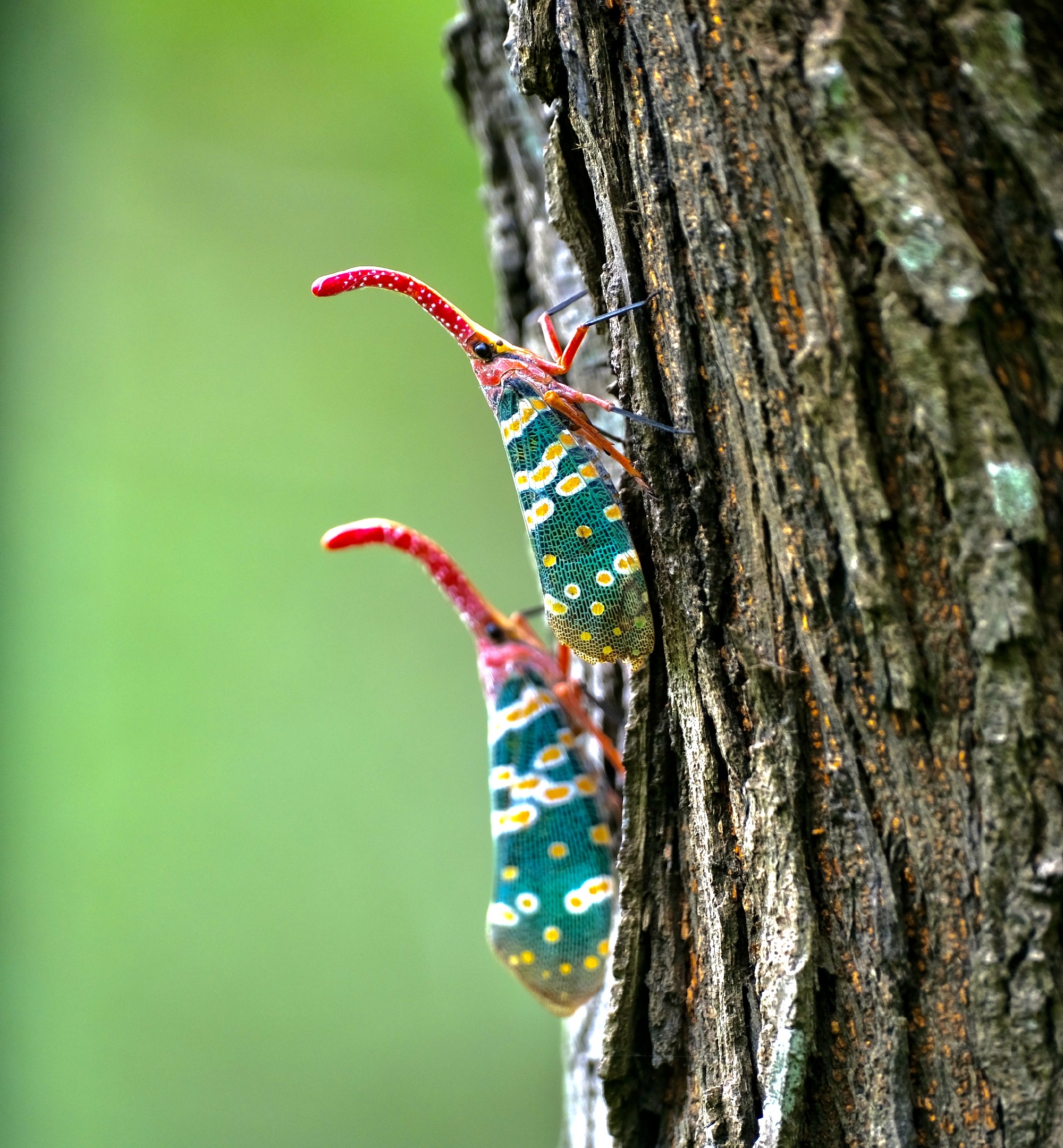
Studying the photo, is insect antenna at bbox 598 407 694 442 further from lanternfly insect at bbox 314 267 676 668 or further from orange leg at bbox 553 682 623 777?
orange leg at bbox 553 682 623 777

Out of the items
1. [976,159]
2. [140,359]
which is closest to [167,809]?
[140,359]

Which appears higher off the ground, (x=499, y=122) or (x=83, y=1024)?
(x=499, y=122)

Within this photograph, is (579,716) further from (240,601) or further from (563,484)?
(240,601)

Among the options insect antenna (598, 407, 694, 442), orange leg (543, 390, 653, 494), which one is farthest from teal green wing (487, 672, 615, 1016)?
insect antenna (598, 407, 694, 442)

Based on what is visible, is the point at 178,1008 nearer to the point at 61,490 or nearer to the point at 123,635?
the point at 123,635

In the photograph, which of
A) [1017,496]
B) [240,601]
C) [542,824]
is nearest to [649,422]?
[1017,496]
